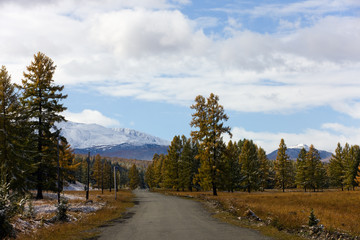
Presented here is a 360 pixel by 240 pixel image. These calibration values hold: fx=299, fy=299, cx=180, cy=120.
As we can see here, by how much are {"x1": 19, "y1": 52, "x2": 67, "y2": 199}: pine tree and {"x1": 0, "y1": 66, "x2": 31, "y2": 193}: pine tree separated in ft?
9.32

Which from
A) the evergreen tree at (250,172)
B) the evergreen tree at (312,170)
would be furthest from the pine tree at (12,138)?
the evergreen tree at (312,170)

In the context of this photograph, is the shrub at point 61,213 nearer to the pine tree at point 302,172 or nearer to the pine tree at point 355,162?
the pine tree at point 302,172

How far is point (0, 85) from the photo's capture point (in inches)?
1134

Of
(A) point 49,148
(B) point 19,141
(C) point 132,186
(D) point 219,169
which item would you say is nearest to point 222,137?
(D) point 219,169

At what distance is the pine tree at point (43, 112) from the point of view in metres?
32.4

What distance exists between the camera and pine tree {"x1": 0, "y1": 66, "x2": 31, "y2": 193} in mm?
26812

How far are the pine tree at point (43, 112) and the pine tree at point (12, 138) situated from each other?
2841 mm

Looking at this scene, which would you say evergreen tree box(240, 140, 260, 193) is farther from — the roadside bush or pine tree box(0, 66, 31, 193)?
the roadside bush

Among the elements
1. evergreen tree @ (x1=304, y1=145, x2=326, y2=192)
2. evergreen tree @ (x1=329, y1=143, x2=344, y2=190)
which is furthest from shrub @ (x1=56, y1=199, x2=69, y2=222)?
evergreen tree @ (x1=329, y1=143, x2=344, y2=190)

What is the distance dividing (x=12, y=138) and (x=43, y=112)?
20.5ft

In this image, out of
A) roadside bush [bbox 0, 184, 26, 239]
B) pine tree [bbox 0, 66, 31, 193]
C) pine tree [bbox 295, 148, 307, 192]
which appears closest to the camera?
roadside bush [bbox 0, 184, 26, 239]

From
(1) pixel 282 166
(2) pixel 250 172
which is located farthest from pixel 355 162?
(2) pixel 250 172

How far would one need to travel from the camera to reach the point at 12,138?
2755cm

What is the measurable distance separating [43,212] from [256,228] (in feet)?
48.1
